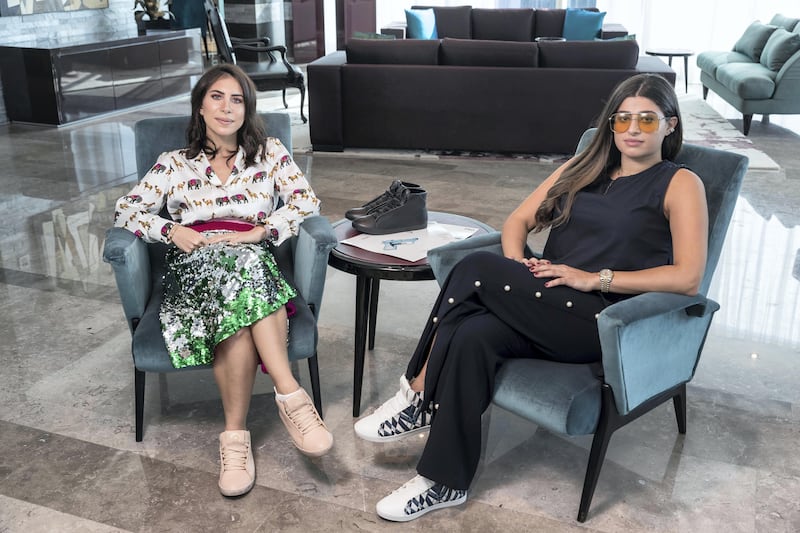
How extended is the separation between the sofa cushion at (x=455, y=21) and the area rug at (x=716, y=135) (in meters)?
2.59

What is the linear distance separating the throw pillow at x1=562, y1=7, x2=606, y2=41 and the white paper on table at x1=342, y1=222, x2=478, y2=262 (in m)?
6.74

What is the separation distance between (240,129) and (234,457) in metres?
0.99

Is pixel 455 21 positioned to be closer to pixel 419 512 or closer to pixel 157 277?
pixel 157 277

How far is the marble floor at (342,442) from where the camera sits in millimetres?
2029

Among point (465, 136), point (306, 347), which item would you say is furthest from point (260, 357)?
point (465, 136)

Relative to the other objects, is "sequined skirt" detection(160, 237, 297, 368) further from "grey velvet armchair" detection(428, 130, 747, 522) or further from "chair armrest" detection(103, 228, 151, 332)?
"grey velvet armchair" detection(428, 130, 747, 522)

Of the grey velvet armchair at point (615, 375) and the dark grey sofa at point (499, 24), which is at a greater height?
the dark grey sofa at point (499, 24)

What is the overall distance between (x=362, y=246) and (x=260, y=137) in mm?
464

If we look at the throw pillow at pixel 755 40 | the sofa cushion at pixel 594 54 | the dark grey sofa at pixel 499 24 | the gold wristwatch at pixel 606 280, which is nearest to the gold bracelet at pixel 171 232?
the gold wristwatch at pixel 606 280

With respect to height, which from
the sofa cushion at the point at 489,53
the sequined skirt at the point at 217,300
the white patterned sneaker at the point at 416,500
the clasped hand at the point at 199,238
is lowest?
the white patterned sneaker at the point at 416,500

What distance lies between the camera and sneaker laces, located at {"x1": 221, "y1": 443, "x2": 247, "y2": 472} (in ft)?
7.02

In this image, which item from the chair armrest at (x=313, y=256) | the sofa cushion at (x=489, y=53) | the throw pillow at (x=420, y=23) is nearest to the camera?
the chair armrest at (x=313, y=256)

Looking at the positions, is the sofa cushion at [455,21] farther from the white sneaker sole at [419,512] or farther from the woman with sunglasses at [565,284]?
the white sneaker sole at [419,512]

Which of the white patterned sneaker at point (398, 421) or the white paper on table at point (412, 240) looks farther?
→ the white paper on table at point (412, 240)
